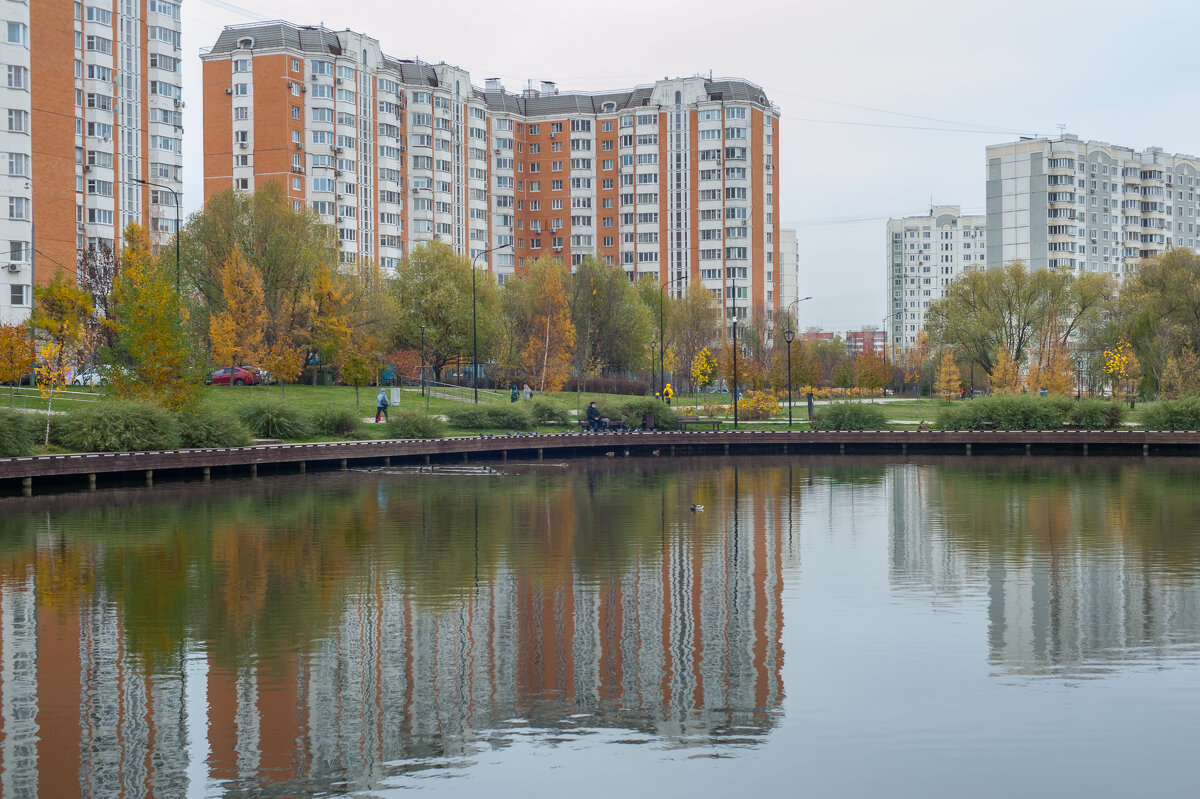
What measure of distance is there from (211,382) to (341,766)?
64.1 metres

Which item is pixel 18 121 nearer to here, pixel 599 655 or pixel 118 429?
pixel 118 429

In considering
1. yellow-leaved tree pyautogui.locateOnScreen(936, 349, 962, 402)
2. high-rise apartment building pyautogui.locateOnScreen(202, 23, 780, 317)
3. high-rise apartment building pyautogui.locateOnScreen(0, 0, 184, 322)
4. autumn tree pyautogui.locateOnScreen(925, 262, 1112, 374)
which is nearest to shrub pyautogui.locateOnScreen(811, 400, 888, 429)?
autumn tree pyautogui.locateOnScreen(925, 262, 1112, 374)

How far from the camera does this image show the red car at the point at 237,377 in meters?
71.6

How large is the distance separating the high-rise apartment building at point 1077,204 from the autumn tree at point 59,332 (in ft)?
354

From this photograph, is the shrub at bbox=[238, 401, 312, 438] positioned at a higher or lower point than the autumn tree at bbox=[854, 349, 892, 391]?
lower

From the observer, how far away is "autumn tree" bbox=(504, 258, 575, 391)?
80.4 m

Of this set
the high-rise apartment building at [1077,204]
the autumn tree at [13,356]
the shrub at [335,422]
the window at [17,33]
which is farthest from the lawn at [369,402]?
the high-rise apartment building at [1077,204]

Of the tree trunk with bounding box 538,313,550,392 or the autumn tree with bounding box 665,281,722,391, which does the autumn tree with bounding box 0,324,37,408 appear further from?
the autumn tree with bounding box 665,281,722,391

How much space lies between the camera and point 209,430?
146 ft

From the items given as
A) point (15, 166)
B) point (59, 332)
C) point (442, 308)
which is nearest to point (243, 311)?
point (59, 332)

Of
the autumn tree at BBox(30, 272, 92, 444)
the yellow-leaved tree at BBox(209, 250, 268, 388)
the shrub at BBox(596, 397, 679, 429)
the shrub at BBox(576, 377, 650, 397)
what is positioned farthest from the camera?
the shrub at BBox(576, 377, 650, 397)

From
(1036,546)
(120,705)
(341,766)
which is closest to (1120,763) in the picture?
(341,766)

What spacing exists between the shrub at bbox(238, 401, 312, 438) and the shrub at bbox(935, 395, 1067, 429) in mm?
28681

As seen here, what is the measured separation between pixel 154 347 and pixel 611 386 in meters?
48.9
